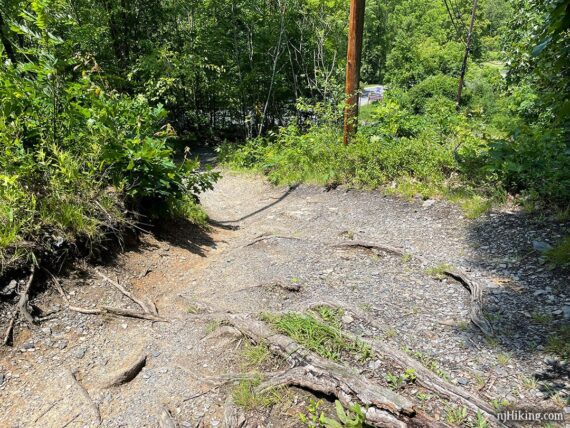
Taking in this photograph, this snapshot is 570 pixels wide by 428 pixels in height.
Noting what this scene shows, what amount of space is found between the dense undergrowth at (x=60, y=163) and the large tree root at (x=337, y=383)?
83.0 inches

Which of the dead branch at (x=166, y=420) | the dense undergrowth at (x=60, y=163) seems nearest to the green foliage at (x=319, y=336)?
the dead branch at (x=166, y=420)

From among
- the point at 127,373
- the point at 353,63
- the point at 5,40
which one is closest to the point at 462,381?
the point at 127,373

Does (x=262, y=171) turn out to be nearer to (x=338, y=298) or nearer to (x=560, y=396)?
(x=338, y=298)

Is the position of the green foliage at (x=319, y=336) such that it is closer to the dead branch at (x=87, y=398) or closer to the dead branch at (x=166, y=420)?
the dead branch at (x=166, y=420)

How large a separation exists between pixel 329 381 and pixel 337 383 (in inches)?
2.3

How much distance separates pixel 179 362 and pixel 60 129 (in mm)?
2909

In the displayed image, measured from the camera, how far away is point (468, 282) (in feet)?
13.5

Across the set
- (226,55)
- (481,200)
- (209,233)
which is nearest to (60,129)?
(209,233)

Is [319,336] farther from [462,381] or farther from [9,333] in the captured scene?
[9,333]

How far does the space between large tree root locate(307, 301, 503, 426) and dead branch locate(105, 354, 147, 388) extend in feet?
5.35

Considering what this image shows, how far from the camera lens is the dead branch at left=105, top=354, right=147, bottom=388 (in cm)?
301

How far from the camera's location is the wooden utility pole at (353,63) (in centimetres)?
830

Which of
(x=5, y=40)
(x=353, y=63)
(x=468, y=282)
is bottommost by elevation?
(x=468, y=282)

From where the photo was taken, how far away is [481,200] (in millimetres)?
6125
